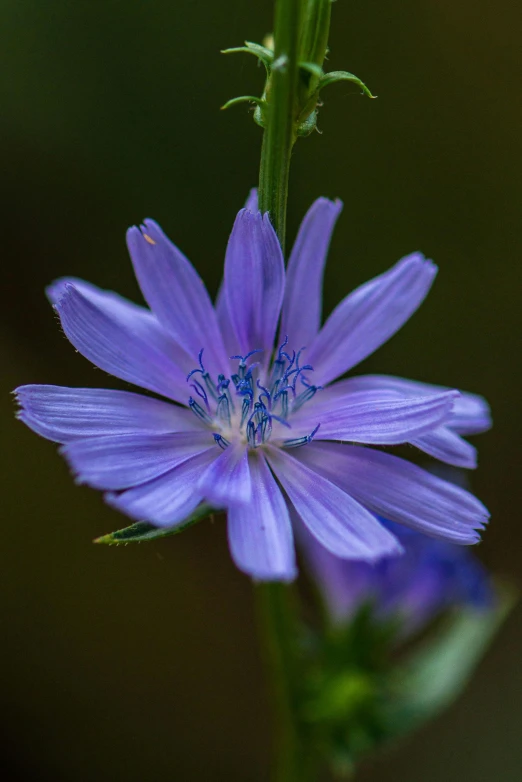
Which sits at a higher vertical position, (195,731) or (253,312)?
(253,312)

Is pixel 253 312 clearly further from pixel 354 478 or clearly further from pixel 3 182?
pixel 3 182

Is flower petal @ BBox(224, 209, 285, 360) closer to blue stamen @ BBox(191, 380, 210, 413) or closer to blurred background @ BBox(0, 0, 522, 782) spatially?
blue stamen @ BBox(191, 380, 210, 413)

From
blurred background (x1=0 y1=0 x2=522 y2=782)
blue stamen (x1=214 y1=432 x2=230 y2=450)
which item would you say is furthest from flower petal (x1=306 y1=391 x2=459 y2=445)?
blurred background (x1=0 y1=0 x2=522 y2=782)

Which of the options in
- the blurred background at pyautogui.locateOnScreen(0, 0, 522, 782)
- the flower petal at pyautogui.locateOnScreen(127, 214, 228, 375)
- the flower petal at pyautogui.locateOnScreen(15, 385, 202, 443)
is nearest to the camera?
the flower petal at pyautogui.locateOnScreen(15, 385, 202, 443)

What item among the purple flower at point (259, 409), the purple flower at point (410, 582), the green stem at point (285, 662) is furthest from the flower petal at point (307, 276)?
the purple flower at point (410, 582)

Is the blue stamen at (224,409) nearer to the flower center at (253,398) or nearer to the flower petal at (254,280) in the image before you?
the flower center at (253,398)

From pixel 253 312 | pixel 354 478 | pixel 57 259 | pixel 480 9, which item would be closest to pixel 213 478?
pixel 354 478
